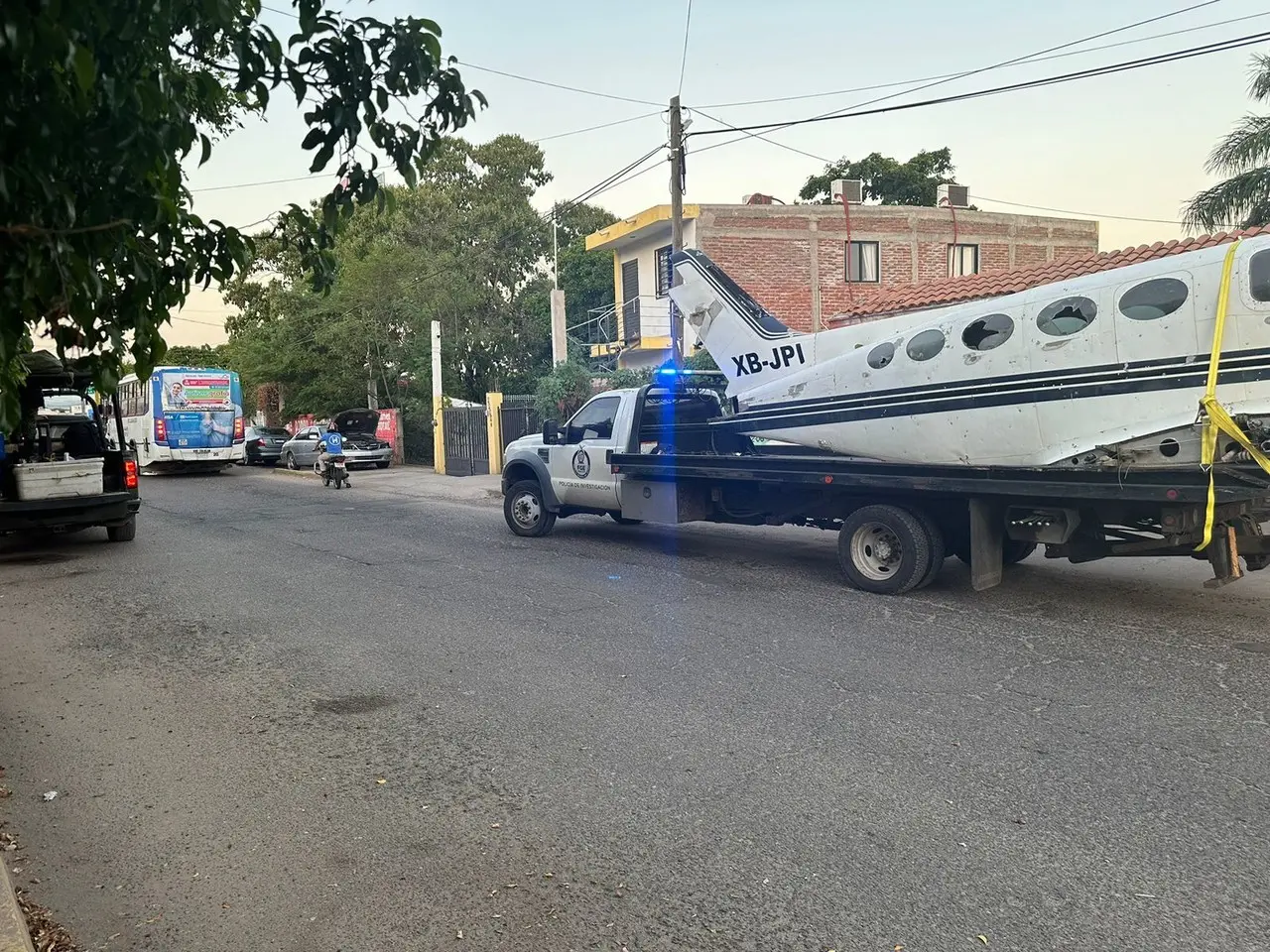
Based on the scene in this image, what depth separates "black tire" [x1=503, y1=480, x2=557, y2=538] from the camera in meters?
13.2

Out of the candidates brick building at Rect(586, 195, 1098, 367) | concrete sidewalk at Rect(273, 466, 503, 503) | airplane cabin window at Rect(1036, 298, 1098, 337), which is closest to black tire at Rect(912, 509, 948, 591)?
airplane cabin window at Rect(1036, 298, 1098, 337)

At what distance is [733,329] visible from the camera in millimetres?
11570

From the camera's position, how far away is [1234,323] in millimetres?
7051

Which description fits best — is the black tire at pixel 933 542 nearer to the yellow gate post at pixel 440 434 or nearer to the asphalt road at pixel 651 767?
the asphalt road at pixel 651 767

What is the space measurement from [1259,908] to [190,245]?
4.27 metres

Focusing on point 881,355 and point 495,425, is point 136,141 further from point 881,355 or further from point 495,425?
point 495,425

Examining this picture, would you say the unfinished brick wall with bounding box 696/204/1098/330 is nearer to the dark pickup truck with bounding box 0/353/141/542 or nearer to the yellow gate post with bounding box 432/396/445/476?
the yellow gate post with bounding box 432/396/445/476

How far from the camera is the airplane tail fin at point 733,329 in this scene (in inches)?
428

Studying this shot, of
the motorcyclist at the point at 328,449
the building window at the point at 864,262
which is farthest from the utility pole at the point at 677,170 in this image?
the building window at the point at 864,262

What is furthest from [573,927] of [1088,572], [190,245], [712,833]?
[1088,572]

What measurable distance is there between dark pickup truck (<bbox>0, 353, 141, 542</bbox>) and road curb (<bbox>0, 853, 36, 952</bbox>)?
28.5 ft

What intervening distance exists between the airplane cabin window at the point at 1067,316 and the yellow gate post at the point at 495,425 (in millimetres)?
18124

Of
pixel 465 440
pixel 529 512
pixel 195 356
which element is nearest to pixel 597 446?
pixel 529 512

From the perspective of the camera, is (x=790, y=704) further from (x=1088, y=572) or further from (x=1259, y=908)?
(x=1088, y=572)
